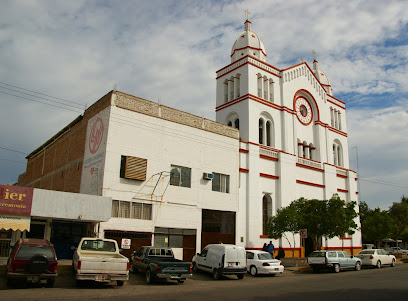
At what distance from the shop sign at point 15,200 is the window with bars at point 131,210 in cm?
494

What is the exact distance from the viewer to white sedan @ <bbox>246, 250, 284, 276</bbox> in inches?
792

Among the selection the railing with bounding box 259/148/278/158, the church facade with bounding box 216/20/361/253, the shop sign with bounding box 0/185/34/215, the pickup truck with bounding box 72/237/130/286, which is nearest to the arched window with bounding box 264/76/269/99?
the church facade with bounding box 216/20/361/253

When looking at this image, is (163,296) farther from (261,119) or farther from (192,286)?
(261,119)

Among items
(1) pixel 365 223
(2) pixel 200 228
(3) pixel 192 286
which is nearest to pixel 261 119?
(2) pixel 200 228

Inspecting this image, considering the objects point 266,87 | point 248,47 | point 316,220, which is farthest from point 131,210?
point 248,47

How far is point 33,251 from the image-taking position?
13.5 meters

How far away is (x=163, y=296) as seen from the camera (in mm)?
12242

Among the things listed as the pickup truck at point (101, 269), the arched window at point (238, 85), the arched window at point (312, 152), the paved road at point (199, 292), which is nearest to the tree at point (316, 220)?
the paved road at point (199, 292)

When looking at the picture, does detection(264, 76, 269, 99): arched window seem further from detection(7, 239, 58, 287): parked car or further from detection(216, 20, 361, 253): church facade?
detection(7, 239, 58, 287): parked car

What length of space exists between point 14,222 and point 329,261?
720 inches

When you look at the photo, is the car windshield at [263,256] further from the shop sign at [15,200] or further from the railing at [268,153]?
the shop sign at [15,200]

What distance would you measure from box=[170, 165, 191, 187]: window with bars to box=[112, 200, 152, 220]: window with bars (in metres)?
2.57

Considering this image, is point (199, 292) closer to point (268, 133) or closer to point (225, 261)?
point (225, 261)

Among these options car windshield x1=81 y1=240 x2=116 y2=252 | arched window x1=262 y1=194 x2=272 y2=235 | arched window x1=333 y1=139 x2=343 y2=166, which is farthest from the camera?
arched window x1=333 y1=139 x2=343 y2=166
